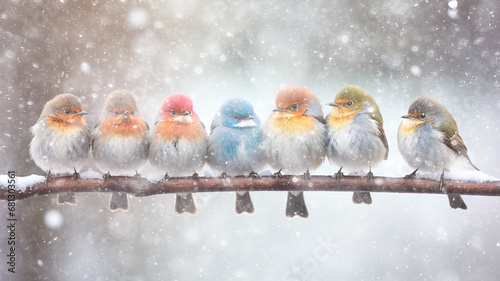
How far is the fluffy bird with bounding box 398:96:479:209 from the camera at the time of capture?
6.26 feet

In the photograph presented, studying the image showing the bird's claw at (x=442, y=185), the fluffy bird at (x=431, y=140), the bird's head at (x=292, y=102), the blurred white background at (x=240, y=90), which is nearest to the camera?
the bird's claw at (x=442, y=185)

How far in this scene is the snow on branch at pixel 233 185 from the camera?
171 centimetres

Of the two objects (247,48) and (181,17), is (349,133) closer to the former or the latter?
(247,48)

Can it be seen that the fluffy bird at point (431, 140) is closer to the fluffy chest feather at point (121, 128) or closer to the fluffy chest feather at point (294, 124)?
the fluffy chest feather at point (294, 124)

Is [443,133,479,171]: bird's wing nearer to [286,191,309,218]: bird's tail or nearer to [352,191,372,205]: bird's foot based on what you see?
[352,191,372,205]: bird's foot

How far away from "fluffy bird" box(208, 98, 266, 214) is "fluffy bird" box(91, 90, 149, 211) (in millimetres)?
308

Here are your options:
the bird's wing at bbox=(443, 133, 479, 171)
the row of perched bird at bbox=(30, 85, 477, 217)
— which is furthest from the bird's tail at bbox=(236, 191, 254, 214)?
the bird's wing at bbox=(443, 133, 479, 171)

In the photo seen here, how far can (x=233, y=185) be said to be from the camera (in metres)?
1.76

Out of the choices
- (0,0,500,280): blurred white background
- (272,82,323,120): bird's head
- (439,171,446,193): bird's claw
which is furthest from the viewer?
(0,0,500,280): blurred white background

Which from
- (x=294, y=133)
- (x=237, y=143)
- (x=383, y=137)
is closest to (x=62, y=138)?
(x=237, y=143)

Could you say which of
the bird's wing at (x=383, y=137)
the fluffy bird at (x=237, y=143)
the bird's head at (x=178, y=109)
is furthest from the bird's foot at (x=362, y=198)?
the bird's head at (x=178, y=109)

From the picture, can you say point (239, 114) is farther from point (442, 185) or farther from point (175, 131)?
point (442, 185)

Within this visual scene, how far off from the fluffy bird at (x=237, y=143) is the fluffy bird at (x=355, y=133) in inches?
12.5

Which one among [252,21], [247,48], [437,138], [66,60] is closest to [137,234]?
[66,60]
